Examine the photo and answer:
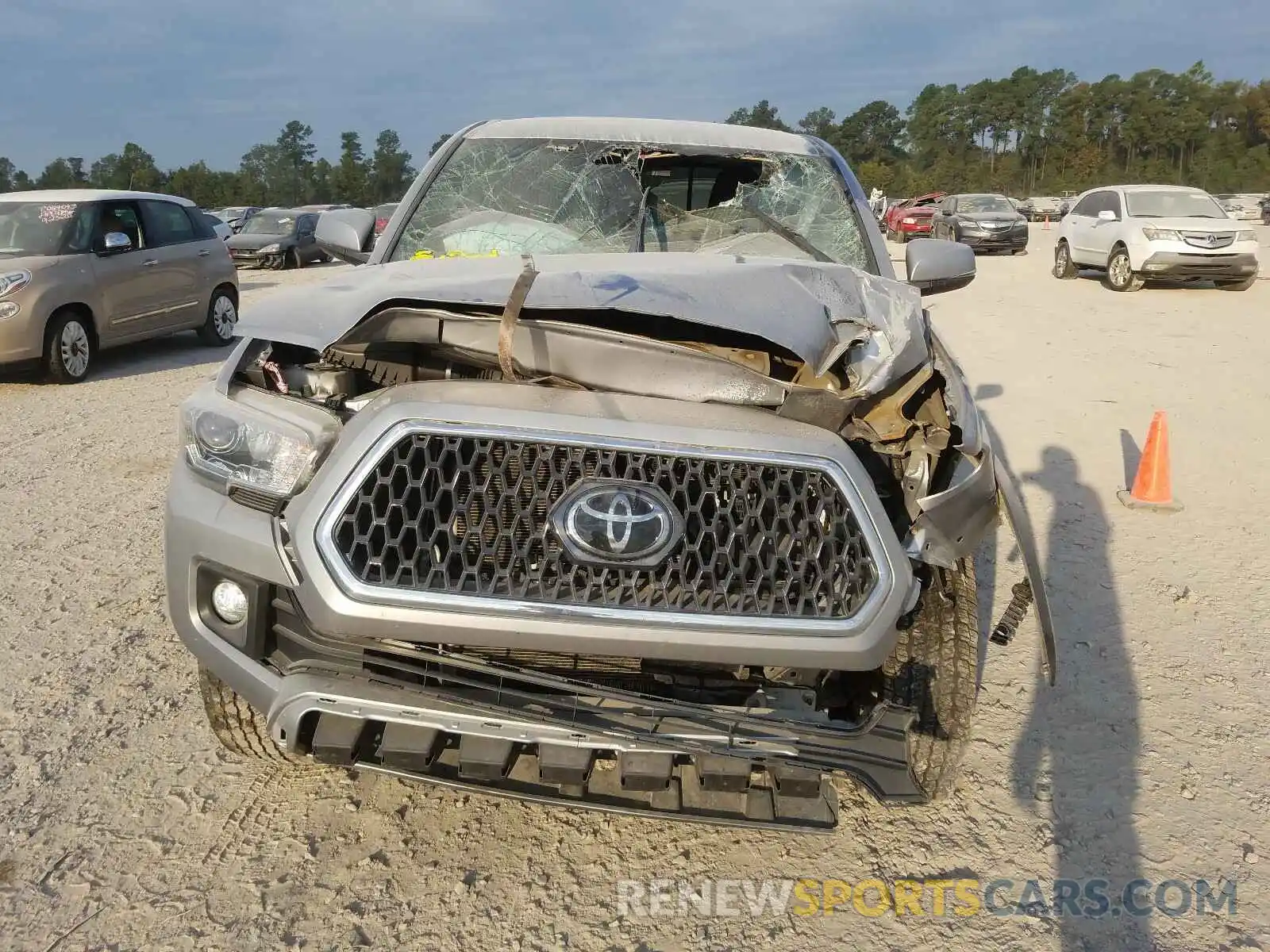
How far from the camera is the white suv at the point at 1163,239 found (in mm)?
14508

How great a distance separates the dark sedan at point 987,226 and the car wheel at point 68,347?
1967cm

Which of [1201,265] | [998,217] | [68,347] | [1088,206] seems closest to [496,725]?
[68,347]

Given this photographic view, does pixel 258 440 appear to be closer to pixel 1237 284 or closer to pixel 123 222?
pixel 123 222

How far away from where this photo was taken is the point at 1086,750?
9.59 ft

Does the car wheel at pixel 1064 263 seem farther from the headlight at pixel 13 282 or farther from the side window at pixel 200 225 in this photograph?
the headlight at pixel 13 282

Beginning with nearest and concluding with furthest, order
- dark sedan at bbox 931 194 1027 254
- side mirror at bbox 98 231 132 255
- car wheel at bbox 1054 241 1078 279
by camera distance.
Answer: side mirror at bbox 98 231 132 255 → car wheel at bbox 1054 241 1078 279 → dark sedan at bbox 931 194 1027 254

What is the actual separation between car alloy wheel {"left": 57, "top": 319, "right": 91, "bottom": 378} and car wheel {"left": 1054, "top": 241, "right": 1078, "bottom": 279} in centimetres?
1573

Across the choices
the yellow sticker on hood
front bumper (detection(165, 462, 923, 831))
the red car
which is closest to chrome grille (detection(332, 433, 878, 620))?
front bumper (detection(165, 462, 923, 831))

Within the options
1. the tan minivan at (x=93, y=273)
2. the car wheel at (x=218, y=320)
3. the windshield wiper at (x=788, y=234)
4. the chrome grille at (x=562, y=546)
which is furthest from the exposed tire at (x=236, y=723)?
the car wheel at (x=218, y=320)

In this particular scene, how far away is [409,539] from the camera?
1.98 metres

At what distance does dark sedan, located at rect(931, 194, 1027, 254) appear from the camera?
23812 mm

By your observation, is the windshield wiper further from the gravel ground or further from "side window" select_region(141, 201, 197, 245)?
"side window" select_region(141, 201, 197, 245)

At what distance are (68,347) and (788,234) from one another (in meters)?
7.46

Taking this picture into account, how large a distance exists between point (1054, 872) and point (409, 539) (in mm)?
1792
